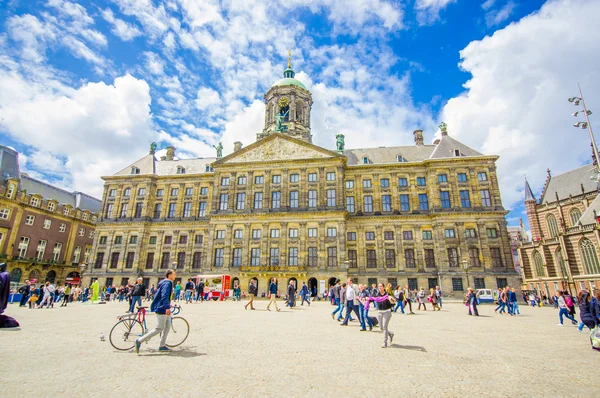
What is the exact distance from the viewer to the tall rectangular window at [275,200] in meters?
45.1

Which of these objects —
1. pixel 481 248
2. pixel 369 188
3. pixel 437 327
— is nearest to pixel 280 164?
pixel 369 188

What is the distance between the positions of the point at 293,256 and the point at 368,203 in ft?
44.5

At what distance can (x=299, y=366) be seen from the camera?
24.0 ft

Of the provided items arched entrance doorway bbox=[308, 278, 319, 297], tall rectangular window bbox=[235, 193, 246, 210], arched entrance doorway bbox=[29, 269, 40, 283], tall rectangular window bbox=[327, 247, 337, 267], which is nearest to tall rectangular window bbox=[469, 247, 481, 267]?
tall rectangular window bbox=[327, 247, 337, 267]

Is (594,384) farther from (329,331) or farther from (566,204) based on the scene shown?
(566,204)

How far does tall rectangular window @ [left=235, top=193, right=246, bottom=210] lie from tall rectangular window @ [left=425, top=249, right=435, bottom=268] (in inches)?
1040

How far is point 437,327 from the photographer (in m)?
14.4

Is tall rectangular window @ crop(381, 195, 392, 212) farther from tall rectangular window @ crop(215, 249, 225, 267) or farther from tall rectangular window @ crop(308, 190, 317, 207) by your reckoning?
tall rectangular window @ crop(215, 249, 225, 267)

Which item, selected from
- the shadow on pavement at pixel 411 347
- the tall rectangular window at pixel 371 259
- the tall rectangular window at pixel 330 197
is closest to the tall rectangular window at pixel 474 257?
the tall rectangular window at pixel 371 259

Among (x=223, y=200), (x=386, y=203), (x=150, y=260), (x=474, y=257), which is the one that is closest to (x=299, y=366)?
(x=386, y=203)

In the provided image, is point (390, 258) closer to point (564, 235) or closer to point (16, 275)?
point (564, 235)

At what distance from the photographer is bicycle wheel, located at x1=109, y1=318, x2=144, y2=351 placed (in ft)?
28.2

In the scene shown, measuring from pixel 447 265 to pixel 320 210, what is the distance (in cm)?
1801

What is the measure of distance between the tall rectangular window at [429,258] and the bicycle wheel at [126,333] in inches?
1568
